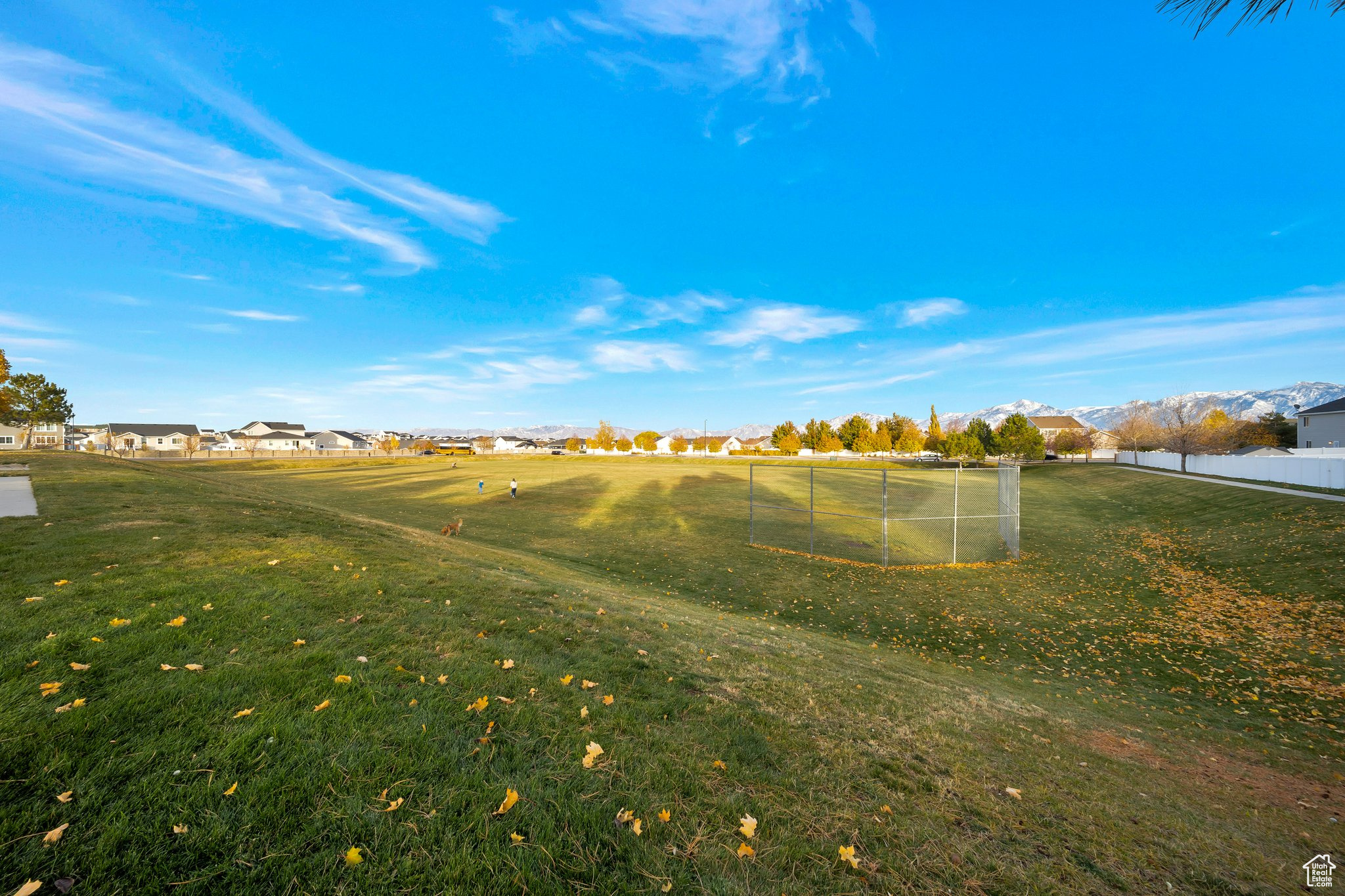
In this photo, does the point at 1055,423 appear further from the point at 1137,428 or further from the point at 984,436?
the point at 984,436

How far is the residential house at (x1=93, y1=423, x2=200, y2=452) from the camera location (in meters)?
90.8

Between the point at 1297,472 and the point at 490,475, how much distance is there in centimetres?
5361

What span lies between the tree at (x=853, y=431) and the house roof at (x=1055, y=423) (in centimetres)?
6543

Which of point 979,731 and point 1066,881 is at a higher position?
point 1066,881

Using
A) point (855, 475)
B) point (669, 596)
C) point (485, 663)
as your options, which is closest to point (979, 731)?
point (485, 663)

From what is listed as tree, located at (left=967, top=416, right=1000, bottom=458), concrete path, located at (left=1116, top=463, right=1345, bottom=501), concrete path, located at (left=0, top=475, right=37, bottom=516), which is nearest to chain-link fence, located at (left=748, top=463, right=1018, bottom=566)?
concrete path, located at (left=1116, top=463, right=1345, bottom=501)

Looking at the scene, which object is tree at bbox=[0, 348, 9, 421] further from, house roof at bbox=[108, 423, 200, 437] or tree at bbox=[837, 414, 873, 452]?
tree at bbox=[837, 414, 873, 452]

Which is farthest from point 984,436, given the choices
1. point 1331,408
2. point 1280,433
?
point 1331,408

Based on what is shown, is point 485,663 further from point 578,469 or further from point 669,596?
point 578,469

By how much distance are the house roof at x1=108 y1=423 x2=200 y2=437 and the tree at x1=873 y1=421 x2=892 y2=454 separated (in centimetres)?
13406

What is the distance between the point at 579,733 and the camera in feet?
12.6

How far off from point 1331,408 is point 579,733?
7266 cm

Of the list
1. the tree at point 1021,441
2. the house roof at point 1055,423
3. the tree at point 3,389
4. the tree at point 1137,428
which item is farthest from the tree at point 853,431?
the tree at point 3,389

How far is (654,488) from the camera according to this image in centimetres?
3666
